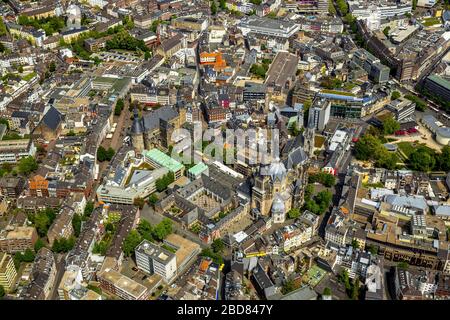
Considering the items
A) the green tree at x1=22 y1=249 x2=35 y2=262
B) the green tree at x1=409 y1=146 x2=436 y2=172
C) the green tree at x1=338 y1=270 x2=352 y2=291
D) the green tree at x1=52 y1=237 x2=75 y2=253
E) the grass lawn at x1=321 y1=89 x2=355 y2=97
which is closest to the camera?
the green tree at x1=338 y1=270 x2=352 y2=291

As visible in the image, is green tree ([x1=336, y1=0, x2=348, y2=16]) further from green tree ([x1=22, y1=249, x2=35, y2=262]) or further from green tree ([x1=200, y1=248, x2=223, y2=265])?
green tree ([x1=22, y1=249, x2=35, y2=262])

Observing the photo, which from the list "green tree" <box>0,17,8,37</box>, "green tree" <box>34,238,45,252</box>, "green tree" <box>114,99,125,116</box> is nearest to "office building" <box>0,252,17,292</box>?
"green tree" <box>34,238,45,252</box>

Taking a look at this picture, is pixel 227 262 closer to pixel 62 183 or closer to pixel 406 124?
pixel 62 183

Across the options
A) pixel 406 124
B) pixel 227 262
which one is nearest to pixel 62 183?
pixel 227 262

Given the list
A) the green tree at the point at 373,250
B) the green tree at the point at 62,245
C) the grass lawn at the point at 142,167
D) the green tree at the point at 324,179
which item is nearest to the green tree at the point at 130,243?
the green tree at the point at 62,245

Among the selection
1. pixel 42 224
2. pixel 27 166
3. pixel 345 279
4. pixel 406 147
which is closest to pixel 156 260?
pixel 42 224

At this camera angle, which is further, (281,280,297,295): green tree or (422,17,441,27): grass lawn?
(422,17,441,27): grass lawn

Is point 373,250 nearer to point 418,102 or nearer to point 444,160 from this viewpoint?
point 444,160
